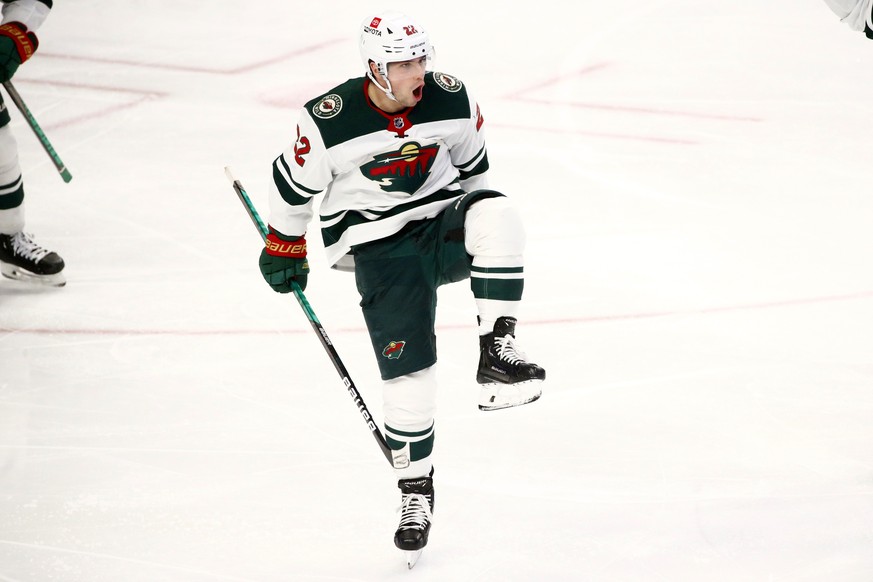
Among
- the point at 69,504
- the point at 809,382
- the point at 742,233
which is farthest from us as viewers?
the point at 742,233

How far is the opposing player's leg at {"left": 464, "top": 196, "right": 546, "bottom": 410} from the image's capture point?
104 inches

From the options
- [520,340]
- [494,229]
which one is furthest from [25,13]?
[494,229]

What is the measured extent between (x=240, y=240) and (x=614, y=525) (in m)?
2.56

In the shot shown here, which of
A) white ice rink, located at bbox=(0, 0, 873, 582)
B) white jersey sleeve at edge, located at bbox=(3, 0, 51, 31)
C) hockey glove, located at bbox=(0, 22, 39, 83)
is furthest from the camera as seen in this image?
white jersey sleeve at edge, located at bbox=(3, 0, 51, 31)

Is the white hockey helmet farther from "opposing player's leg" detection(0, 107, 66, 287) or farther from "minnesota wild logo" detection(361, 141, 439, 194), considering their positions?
"opposing player's leg" detection(0, 107, 66, 287)

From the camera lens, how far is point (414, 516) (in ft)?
9.67

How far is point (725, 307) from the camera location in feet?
14.3

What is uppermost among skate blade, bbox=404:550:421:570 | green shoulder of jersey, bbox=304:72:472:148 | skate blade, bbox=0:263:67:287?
green shoulder of jersey, bbox=304:72:472:148

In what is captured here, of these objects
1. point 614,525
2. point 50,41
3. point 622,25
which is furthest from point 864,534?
point 50,41

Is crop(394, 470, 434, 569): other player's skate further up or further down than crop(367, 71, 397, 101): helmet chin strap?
further down

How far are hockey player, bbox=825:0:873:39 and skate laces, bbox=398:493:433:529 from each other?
169 centimetres

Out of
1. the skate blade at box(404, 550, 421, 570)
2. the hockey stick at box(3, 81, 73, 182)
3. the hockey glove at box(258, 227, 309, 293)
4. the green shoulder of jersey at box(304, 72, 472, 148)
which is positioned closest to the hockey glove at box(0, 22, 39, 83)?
the hockey stick at box(3, 81, 73, 182)

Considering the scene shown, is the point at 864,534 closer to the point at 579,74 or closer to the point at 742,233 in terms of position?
the point at 742,233

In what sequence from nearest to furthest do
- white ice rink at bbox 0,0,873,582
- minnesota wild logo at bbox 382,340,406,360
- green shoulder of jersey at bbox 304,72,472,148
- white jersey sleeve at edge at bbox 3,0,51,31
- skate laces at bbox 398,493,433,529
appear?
green shoulder of jersey at bbox 304,72,472,148
minnesota wild logo at bbox 382,340,406,360
skate laces at bbox 398,493,433,529
white ice rink at bbox 0,0,873,582
white jersey sleeve at edge at bbox 3,0,51,31
